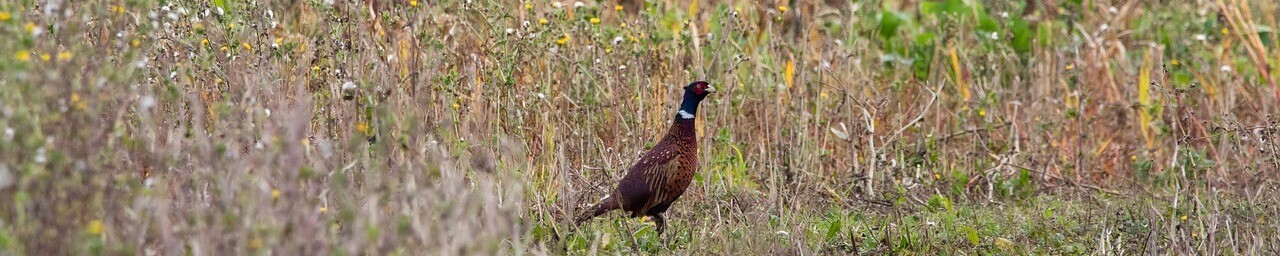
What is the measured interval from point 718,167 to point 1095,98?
7.49ft

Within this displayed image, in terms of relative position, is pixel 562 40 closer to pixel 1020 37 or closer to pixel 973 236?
pixel 973 236

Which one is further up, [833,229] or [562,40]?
[562,40]

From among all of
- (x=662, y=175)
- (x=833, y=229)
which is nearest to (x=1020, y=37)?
(x=833, y=229)

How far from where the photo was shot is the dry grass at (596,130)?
3301 millimetres

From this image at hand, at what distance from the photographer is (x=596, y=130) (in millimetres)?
Answer: 6426

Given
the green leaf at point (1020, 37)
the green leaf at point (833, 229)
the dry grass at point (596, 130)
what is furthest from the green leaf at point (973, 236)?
the green leaf at point (1020, 37)

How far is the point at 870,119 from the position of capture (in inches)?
254

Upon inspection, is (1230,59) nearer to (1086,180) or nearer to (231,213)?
(1086,180)

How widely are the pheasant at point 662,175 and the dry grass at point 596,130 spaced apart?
0.24 ft

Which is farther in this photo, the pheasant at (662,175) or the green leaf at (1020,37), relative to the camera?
the green leaf at (1020,37)

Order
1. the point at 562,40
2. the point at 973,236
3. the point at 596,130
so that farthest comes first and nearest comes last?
the point at 596,130 → the point at 562,40 → the point at 973,236

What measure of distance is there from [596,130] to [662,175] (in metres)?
1.04

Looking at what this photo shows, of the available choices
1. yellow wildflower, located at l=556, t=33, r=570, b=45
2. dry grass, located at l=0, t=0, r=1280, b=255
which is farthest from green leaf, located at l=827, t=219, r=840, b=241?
yellow wildflower, located at l=556, t=33, r=570, b=45

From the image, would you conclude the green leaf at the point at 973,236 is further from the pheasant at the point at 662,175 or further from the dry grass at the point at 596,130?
the pheasant at the point at 662,175
